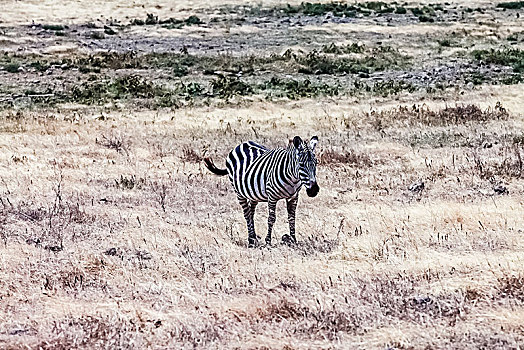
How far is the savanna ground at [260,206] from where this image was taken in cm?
815

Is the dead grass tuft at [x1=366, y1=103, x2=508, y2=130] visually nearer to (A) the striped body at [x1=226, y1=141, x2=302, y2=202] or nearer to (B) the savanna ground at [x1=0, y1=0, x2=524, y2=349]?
(B) the savanna ground at [x1=0, y1=0, x2=524, y2=349]

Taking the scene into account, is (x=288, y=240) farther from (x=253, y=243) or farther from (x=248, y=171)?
(x=248, y=171)

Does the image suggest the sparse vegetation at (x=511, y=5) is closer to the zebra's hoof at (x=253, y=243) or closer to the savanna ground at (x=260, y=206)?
the savanna ground at (x=260, y=206)

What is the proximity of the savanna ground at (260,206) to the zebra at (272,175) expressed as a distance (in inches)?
19.5

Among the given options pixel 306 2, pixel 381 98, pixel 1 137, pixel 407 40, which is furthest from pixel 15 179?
pixel 306 2

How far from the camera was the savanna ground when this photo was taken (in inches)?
321

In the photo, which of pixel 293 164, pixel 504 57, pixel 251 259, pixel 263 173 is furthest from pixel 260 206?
pixel 504 57

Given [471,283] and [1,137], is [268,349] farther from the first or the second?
[1,137]

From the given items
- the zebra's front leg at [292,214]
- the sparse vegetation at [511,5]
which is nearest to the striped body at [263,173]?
the zebra's front leg at [292,214]

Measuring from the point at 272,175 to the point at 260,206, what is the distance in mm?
2929

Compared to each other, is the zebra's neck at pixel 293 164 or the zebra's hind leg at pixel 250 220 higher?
the zebra's neck at pixel 293 164

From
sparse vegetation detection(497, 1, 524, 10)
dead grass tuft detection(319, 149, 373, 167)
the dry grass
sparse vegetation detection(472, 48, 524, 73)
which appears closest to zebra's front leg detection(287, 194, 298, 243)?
the dry grass

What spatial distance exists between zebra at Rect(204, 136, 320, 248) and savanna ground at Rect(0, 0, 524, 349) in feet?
1.62

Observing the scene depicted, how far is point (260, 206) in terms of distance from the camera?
14141 millimetres
